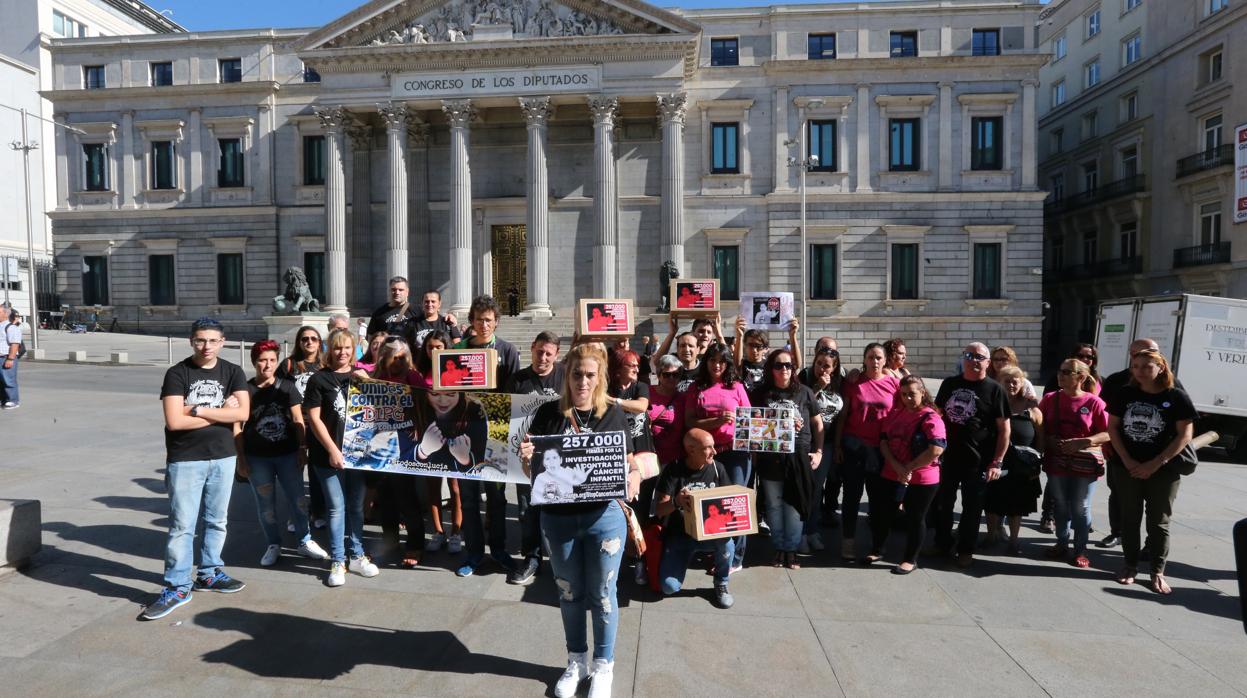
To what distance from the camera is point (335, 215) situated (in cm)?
3306

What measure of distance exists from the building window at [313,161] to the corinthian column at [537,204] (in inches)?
480

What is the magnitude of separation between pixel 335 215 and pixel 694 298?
95.5 ft

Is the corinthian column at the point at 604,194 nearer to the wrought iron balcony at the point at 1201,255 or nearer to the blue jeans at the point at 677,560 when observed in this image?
the blue jeans at the point at 677,560

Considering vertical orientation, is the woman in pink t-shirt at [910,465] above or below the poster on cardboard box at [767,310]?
below

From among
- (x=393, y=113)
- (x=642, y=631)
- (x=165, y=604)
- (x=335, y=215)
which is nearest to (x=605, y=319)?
(x=642, y=631)

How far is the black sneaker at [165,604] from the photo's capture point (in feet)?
17.2

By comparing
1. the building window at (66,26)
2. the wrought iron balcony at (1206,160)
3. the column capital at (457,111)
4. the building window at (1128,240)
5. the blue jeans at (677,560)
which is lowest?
the blue jeans at (677,560)

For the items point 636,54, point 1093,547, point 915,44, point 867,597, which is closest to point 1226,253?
point 915,44

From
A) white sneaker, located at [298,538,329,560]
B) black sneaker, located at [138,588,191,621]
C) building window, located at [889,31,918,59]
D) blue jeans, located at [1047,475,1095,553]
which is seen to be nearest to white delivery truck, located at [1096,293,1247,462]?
blue jeans, located at [1047,475,1095,553]

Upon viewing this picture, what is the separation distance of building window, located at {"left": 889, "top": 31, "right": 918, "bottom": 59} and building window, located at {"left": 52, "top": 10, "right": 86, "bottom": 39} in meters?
58.2

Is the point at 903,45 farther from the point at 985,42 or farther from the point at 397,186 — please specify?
the point at 397,186

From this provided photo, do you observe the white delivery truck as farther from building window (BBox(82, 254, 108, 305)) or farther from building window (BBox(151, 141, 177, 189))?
building window (BBox(82, 254, 108, 305))

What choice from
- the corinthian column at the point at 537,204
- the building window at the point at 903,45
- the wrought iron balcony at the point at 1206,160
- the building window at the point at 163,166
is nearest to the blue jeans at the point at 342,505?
the corinthian column at the point at 537,204

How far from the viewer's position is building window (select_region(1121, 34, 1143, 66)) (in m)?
36.7
